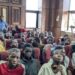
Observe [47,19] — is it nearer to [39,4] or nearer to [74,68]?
[39,4]

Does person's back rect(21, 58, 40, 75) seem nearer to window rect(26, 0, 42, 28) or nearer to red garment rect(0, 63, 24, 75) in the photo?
red garment rect(0, 63, 24, 75)

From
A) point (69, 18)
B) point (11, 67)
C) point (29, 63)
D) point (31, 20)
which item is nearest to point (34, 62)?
point (29, 63)

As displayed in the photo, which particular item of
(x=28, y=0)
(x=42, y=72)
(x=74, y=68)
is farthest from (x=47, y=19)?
(x=42, y=72)

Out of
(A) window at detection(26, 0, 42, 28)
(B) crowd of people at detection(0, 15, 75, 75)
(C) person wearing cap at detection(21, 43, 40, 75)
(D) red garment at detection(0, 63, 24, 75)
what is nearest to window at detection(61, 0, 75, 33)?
(A) window at detection(26, 0, 42, 28)

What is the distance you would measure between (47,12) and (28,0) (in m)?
1.17

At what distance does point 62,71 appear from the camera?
2.79 metres

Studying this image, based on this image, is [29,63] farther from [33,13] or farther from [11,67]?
[33,13]

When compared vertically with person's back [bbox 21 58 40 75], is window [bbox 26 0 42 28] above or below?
above

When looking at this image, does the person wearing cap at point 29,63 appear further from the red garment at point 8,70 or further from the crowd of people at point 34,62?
the red garment at point 8,70

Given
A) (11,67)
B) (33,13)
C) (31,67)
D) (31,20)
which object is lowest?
(31,67)

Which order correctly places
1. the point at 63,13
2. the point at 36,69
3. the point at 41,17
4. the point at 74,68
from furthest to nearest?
the point at 41,17, the point at 63,13, the point at 74,68, the point at 36,69

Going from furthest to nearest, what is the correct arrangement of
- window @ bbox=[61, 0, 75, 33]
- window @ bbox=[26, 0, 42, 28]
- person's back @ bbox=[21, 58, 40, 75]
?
1. window @ bbox=[26, 0, 42, 28]
2. window @ bbox=[61, 0, 75, 33]
3. person's back @ bbox=[21, 58, 40, 75]

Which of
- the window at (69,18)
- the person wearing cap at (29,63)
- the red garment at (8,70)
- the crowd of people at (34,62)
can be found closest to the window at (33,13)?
the window at (69,18)

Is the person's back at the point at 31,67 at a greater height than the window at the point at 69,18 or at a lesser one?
lesser
